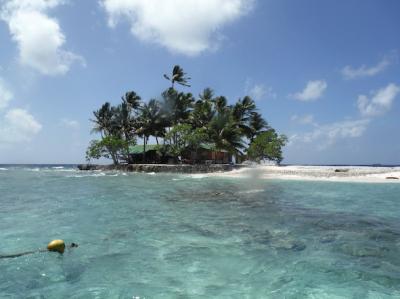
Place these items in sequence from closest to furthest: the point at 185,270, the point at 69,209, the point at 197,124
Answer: the point at 185,270, the point at 69,209, the point at 197,124

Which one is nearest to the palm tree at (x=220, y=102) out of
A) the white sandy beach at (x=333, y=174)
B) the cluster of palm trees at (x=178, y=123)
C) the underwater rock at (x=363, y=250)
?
the cluster of palm trees at (x=178, y=123)

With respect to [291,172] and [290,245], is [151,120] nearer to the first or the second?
[291,172]

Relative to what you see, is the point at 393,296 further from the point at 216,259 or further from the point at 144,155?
the point at 144,155

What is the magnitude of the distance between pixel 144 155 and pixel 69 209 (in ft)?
118

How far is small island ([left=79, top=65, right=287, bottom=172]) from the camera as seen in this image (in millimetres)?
43531

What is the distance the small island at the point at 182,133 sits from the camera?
43.5 meters

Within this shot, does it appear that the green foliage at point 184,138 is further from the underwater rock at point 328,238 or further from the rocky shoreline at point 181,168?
the underwater rock at point 328,238

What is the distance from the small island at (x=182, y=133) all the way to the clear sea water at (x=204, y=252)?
2786 centimetres

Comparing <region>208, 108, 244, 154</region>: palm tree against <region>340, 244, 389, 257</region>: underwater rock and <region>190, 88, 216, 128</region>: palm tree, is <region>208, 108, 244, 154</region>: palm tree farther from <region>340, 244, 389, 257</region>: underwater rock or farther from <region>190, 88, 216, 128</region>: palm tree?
<region>340, 244, 389, 257</region>: underwater rock

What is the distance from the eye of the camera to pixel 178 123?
47281mm

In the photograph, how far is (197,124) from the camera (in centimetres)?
4812

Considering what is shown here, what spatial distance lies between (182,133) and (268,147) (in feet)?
35.2

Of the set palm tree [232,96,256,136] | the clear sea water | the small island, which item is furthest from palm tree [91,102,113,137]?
the clear sea water

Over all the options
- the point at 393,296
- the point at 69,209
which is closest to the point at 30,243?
the point at 69,209
